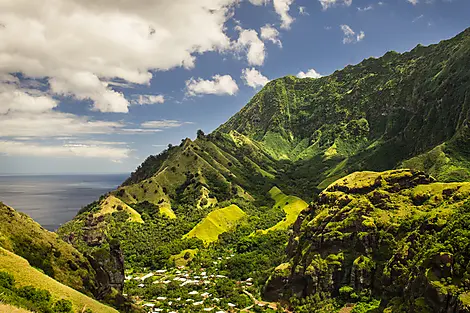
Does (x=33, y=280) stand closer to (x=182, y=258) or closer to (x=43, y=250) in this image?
(x=43, y=250)

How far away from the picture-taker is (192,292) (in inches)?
4835

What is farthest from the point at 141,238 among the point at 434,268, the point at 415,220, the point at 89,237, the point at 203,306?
the point at 434,268

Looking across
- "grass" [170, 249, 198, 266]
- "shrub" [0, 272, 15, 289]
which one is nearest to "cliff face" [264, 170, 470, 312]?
"grass" [170, 249, 198, 266]

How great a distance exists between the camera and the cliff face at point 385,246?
6581 cm

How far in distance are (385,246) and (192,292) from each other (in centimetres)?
6563

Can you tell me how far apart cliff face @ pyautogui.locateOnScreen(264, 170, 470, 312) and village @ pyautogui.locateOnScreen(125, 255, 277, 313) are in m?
9.99

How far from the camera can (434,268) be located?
219 feet

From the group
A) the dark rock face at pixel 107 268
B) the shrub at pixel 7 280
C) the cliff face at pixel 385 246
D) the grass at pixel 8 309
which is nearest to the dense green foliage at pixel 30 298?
→ the shrub at pixel 7 280

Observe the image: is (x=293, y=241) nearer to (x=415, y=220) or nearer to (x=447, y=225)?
(x=415, y=220)

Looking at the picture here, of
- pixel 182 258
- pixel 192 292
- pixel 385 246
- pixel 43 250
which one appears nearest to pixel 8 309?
pixel 43 250

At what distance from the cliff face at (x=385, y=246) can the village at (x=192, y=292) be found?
999 centimetres

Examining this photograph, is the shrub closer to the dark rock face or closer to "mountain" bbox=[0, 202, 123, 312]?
"mountain" bbox=[0, 202, 123, 312]

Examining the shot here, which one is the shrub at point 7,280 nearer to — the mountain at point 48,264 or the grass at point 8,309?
the mountain at point 48,264

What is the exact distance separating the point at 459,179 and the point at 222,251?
126 metres
